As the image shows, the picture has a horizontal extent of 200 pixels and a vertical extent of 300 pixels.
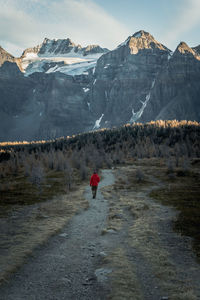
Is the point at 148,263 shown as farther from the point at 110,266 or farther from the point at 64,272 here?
the point at 64,272

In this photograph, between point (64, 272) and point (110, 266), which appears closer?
point (64, 272)

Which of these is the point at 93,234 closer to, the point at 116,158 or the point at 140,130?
the point at 116,158

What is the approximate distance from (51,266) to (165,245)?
589cm

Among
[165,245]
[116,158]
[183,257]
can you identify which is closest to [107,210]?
[165,245]

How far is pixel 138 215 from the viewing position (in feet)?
61.1

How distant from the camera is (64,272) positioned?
9078mm

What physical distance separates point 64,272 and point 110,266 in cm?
183

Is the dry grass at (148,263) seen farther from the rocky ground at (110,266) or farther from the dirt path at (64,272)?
the dirt path at (64,272)

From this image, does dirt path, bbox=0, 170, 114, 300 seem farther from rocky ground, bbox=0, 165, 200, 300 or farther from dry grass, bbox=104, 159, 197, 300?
dry grass, bbox=104, 159, 197, 300

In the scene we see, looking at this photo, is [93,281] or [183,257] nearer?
[93,281]

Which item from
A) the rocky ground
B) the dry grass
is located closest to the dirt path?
the rocky ground

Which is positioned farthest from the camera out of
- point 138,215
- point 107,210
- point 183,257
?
point 107,210

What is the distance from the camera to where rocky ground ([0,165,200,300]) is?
25.0 ft

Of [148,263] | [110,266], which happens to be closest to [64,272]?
[110,266]
